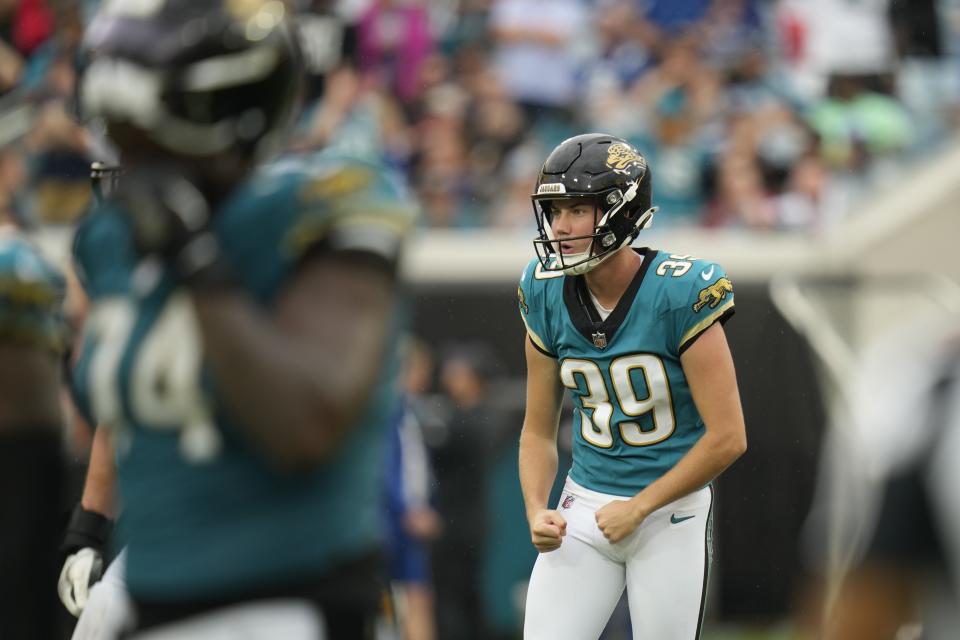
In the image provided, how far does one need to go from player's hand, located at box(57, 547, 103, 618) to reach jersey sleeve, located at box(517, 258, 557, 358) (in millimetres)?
1476

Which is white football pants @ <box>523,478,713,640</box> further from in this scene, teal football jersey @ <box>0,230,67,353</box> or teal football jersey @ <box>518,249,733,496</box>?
teal football jersey @ <box>0,230,67,353</box>

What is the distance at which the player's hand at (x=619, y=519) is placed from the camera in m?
4.36

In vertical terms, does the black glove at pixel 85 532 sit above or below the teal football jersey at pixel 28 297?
below

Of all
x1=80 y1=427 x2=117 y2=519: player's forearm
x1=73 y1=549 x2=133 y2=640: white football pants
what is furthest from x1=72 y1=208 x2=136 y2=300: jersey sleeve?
x1=80 y1=427 x2=117 y2=519: player's forearm

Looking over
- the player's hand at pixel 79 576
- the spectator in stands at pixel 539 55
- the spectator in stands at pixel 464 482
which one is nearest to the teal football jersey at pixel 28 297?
the player's hand at pixel 79 576

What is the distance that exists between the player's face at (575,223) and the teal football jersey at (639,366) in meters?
0.17

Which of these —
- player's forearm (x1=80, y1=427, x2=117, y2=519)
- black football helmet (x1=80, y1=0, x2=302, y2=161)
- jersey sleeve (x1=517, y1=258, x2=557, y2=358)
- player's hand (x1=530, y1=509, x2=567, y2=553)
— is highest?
black football helmet (x1=80, y1=0, x2=302, y2=161)

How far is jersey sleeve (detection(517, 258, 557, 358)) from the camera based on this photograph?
15.4 ft

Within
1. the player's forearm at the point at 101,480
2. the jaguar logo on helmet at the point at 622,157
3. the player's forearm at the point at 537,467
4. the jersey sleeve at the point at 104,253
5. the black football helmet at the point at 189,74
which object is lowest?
the player's forearm at the point at 537,467

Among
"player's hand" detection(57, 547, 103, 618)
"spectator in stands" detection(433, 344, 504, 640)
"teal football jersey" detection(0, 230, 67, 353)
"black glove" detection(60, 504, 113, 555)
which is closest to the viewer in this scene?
"teal football jersey" detection(0, 230, 67, 353)

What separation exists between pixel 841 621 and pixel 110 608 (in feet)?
7.46

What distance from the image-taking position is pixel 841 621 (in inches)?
78.1

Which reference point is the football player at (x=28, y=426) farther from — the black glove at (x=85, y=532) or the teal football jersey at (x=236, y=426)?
the teal football jersey at (x=236, y=426)

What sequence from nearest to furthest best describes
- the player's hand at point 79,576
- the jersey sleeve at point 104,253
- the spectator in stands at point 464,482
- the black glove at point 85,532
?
1. the jersey sleeve at point 104,253
2. the player's hand at point 79,576
3. the black glove at point 85,532
4. the spectator in stands at point 464,482
